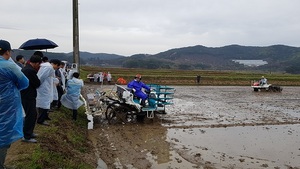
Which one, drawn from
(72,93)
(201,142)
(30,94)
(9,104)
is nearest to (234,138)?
(201,142)

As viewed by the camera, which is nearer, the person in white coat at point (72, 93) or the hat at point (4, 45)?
the hat at point (4, 45)

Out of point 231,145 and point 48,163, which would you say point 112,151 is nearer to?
point 48,163

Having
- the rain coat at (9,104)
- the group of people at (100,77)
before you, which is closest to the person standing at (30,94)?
the rain coat at (9,104)

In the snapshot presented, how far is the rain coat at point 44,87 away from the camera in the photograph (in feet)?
23.5

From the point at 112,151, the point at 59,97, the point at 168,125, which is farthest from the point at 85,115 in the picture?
the point at 112,151

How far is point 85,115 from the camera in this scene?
11.8 meters

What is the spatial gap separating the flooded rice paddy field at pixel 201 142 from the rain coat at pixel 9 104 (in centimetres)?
316

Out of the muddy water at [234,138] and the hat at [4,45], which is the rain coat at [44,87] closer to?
the muddy water at [234,138]

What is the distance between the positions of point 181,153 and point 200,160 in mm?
667

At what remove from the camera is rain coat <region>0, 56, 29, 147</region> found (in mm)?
3818

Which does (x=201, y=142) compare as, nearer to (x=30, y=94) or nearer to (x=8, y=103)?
(x=30, y=94)

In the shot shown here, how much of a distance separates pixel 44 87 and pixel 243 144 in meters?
5.83

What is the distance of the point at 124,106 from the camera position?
37.3 ft

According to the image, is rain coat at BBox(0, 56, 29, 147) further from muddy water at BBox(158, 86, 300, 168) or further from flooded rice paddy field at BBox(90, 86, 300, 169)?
muddy water at BBox(158, 86, 300, 168)
